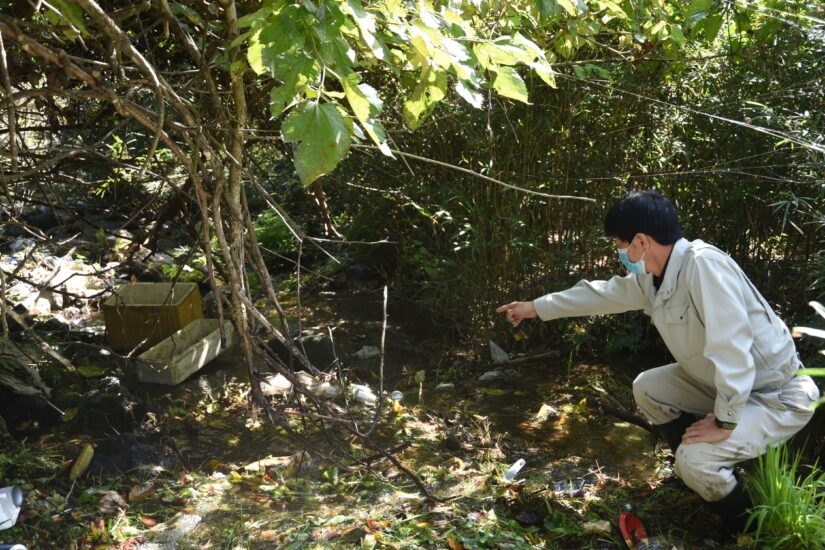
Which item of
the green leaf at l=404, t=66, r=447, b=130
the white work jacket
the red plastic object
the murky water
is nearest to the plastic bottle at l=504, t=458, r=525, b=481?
the murky water

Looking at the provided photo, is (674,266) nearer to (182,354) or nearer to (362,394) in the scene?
(362,394)

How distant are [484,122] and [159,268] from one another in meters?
3.68

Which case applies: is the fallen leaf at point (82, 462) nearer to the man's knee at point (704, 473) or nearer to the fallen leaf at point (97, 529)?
the fallen leaf at point (97, 529)

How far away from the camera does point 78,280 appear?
7.09 metres

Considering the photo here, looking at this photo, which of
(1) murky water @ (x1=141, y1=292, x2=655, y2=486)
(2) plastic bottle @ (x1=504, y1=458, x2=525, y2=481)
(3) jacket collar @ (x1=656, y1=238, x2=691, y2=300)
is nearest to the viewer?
(3) jacket collar @ (x1=656, y1=238, x2=691, y2=300)

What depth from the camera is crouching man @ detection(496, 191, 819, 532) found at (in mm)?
2920

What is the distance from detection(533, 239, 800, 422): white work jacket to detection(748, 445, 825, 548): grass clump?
33 cm

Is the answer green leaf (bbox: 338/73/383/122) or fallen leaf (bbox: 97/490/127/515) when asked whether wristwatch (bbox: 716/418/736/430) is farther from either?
fallen leaf (bbox: 97/490/127/515)

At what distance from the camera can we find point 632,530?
328cm

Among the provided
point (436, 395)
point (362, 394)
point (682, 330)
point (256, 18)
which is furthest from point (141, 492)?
point (682, 330)

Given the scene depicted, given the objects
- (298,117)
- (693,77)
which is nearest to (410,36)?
(298,117)

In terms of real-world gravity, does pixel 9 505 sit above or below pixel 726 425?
below

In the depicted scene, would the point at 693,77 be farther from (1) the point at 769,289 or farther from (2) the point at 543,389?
(2) the point at 543,389

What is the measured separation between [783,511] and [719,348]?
0.69 m
